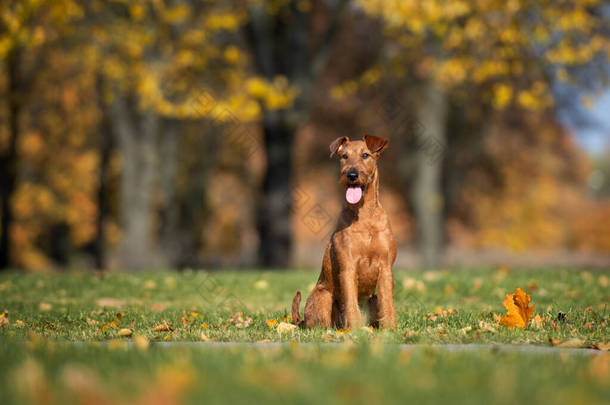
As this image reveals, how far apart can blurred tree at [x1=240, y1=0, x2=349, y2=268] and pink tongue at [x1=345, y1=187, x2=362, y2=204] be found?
1091cm

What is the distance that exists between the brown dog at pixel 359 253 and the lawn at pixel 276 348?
22 centimetres

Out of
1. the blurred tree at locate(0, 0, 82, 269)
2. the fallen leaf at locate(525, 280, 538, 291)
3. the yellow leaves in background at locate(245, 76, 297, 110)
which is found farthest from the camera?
the blurred tree at locate(0, 0, 82, 269)

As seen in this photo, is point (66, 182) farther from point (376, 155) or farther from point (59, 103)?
point (376, 155)

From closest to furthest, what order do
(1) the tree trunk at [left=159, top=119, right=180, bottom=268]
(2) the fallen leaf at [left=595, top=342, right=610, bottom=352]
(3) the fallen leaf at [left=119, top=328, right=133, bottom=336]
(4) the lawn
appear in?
(4) the lawn < (2) the fallen leaf at [left=595, top=342, right=610, bottom=352] < (3) the fallen leaf at [left=119, top=328, right=133, bottom=336] < (1) the tree trunk at [left=159, top=119, right=180, bottom=268]

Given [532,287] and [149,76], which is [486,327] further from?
[149,76]

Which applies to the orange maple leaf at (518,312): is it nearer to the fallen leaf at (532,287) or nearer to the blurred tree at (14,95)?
the fallen leaf at (532,287)

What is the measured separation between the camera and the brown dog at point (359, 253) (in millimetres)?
5871

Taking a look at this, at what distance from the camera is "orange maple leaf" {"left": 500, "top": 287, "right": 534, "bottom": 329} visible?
6.13 meters

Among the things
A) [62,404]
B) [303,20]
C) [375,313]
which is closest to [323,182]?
[303,20]

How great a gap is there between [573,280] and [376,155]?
18.0 feet

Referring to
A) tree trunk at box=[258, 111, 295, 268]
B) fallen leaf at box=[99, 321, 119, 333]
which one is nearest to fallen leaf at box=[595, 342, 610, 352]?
fallen leaf at box=[99, 321, 119, 333]

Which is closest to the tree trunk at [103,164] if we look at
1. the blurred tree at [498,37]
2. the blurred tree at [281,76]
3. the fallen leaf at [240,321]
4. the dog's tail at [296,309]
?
the blurred tree at [281,76]

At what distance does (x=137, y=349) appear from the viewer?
466 centimetres

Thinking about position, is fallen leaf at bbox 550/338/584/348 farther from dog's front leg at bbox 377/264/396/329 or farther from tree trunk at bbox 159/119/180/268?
tree trunk at bbox 159/119/180/268
